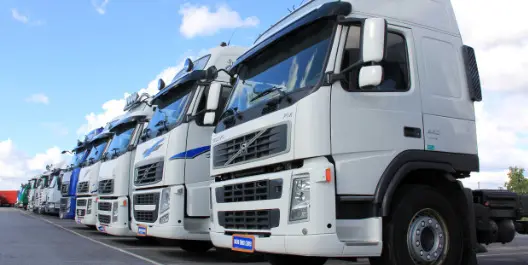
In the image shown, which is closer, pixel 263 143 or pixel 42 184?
pixel 263 143

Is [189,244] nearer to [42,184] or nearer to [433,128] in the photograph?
[433,128]

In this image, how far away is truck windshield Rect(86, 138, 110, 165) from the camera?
46.5 feet

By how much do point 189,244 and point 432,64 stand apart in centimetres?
566

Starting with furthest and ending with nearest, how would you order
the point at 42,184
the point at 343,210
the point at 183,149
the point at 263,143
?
the point at 42,184, the point at 183,149, the point at 263,143, the point at 343,210

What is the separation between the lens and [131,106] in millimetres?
13055

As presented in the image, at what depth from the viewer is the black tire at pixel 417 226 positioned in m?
4.95

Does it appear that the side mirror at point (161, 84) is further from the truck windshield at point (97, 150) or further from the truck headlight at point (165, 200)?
the truck windshield at point (97, 150)

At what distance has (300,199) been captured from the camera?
4.93 m

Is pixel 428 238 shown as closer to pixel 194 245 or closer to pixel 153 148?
pixel 194 245

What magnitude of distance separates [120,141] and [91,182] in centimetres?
238

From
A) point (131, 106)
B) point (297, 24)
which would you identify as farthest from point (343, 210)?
point (131, 106)

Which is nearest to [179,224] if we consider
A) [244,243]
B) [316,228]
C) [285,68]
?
[244,243]

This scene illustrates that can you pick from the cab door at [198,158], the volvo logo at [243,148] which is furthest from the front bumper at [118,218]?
the volvo logo at [243,148]

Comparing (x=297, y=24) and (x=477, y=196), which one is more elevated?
(x=297, y=24)
